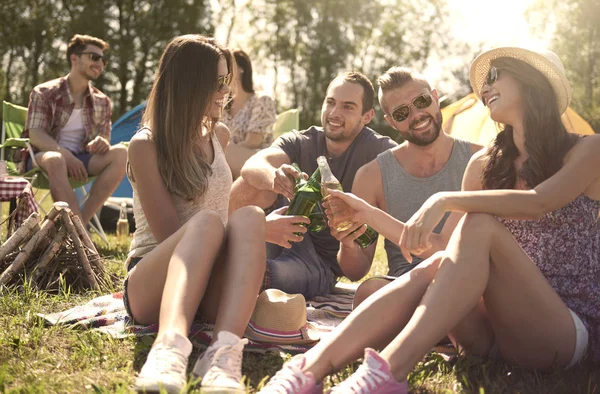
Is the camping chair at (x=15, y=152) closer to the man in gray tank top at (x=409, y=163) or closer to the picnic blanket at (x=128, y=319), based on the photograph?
the picnic blanket at (x=128, y=319)

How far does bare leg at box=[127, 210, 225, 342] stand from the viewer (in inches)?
91.0

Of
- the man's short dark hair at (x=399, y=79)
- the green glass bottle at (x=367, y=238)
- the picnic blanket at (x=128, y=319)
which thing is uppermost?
the man's short dark hair at (x=399, y=79)

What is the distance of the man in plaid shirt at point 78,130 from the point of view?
600cm

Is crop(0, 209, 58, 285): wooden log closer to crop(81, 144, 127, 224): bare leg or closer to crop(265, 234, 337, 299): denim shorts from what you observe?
crop(265, 234, 337, 299): denim shorts

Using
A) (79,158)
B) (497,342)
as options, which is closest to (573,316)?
(497,342)

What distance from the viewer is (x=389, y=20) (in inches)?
1006

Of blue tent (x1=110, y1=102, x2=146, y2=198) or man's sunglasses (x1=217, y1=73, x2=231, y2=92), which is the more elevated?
man's sunglasses (x1=217, y1=73, x2=231, y2=92)

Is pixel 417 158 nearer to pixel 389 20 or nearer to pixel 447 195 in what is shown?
pixel 447 195

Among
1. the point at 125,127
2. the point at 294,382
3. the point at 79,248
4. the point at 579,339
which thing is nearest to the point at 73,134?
the point at 79,248

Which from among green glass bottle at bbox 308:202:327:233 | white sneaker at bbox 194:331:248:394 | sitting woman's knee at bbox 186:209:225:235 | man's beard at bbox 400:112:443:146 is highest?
man's beard at bbox 400:112:443:146

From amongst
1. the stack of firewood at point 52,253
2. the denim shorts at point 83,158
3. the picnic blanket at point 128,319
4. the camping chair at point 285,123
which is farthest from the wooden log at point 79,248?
the camping chair at point 285,123

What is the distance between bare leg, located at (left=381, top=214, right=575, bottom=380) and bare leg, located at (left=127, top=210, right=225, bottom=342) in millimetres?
685

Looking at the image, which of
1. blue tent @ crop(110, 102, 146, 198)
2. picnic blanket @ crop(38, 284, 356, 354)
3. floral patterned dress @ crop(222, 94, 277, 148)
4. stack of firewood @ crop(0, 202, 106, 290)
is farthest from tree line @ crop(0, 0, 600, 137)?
stack of firewood @ crop(0, 202, 106, 290)

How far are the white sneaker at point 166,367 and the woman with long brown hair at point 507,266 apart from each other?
27 centimetres
